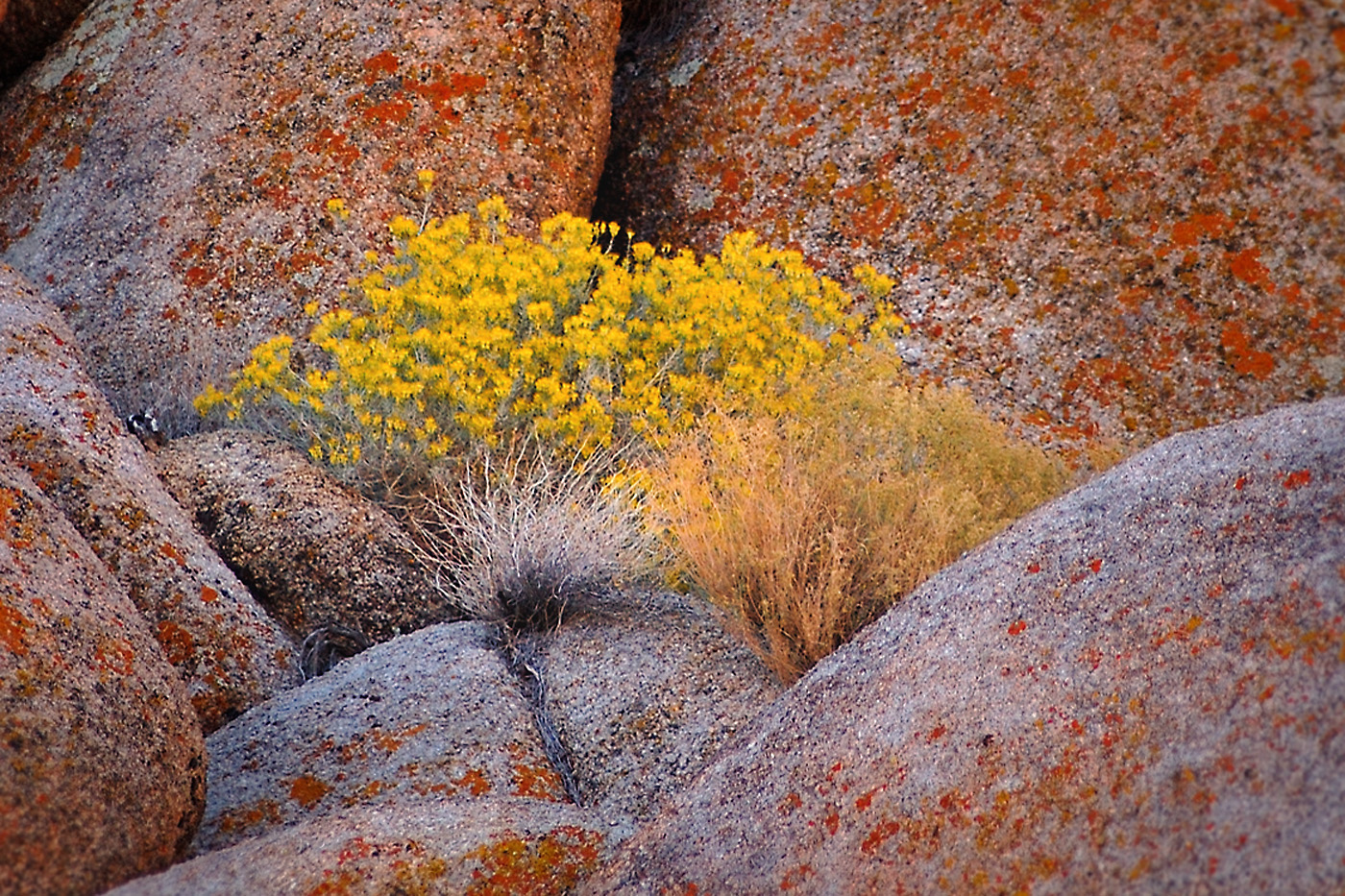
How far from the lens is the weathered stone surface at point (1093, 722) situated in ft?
4.60

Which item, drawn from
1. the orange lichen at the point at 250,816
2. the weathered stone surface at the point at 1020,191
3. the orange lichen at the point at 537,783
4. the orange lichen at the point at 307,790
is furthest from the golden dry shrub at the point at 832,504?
the orange lichen at the point at 250,816

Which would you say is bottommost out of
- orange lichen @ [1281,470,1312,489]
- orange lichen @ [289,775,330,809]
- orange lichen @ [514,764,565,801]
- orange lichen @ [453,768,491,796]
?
orange lichen @ [514,764,565,801]

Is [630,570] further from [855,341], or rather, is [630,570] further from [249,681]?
[855,341]

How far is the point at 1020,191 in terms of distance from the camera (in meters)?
4.98

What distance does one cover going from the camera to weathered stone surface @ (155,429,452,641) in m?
3.95

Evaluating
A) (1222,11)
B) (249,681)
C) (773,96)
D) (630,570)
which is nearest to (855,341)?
(773,96)

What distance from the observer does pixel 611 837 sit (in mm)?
2445

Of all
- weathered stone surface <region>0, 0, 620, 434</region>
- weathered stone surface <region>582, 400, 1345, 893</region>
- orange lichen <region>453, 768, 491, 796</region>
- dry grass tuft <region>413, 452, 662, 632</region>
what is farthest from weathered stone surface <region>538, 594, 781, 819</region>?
weathered stone surface <region>0, 0, 620, 434</region>

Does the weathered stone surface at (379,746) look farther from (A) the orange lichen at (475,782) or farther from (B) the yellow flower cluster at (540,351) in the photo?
(B) the yellow flower cluster at (540,351)

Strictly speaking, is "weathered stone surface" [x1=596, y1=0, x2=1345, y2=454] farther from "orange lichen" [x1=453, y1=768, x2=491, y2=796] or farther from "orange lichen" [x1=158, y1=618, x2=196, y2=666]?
"orange lichen" [x1=158, y1=618, x2=196, y2=666]

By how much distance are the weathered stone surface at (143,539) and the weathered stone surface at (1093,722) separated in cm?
173

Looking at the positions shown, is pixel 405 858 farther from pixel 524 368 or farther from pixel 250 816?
pixel 524 368

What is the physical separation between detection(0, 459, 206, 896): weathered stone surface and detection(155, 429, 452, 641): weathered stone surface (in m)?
1.49

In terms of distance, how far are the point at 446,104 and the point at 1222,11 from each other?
13.9ft
